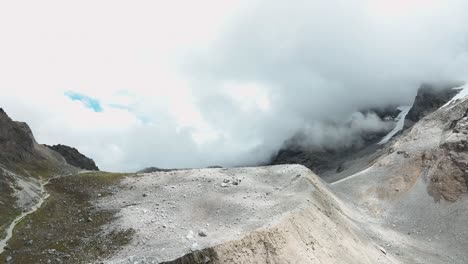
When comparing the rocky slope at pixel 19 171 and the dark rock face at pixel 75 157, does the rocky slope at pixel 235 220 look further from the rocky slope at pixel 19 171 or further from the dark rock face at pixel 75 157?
the dark rock face at pixel 75 157

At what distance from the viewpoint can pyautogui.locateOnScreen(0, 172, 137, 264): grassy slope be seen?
62.9 meters

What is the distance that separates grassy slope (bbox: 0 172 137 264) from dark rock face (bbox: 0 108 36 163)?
899 inches

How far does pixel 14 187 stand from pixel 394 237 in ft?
240

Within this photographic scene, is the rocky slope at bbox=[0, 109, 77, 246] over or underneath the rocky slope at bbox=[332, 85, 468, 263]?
over

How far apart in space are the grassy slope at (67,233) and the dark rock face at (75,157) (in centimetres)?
9294

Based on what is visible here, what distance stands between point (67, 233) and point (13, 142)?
49793 millimetres

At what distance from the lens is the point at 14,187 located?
83938 millimetres

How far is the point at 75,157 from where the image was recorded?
598ft

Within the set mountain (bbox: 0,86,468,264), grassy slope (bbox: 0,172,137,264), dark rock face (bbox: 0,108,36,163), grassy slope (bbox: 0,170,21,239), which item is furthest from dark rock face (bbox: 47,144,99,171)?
grassy slope (bbox: 0,170,21,239)

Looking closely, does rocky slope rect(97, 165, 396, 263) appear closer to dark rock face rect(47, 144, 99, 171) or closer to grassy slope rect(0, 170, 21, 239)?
grassy slope rect(0, 170, 21, 239)

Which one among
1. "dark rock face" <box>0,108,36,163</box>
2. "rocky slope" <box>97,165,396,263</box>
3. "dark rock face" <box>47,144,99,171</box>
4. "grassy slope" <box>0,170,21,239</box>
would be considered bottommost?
"rocky slope" <box>97,165,396,263</box>

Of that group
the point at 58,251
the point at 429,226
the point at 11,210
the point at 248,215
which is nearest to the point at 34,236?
the point at 58,251

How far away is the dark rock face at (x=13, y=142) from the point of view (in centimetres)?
10494

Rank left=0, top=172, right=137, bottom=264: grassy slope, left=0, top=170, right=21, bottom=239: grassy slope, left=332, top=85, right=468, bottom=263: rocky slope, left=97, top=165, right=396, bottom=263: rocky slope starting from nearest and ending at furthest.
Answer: left=97, top=165, right=396, bottom=263: rocky slope → left=0, top=172, right=137, bottom=264: grassy slope → left=0, top=170, right=21, bottom=239: grassy slope → left=332, top=85, right=468, bottom=263: rocky slope
